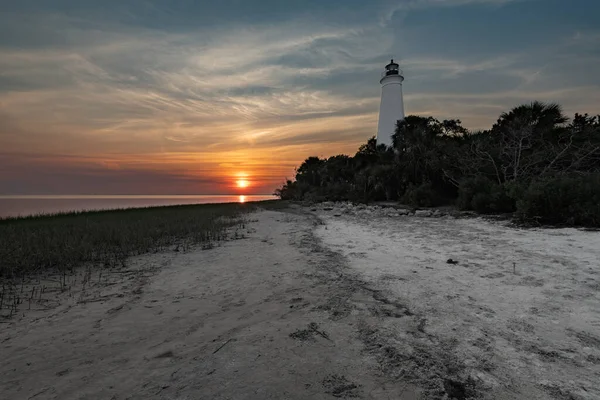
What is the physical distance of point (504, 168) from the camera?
1919 centimetres

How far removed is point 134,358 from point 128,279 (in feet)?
10.7

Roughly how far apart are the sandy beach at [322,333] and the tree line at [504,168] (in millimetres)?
5600

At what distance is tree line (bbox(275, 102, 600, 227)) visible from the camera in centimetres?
1102

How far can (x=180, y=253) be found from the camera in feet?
26.8

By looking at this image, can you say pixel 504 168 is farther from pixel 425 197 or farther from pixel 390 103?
pixel 390 103

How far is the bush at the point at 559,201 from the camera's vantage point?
1039cm

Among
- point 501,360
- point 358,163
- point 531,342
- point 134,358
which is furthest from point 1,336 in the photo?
point 358,163

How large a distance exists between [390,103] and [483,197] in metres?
32.6

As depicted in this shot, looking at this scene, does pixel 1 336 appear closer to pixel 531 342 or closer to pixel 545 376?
pixel 545 376

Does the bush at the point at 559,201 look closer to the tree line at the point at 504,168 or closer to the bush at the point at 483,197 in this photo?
the tree line at the point at 504,168

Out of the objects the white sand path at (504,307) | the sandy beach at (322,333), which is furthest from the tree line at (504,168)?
the sandy beach at (322,333)

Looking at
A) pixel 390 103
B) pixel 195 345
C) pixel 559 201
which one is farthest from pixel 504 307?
pixel 390 103

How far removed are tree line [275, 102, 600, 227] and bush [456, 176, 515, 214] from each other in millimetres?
41

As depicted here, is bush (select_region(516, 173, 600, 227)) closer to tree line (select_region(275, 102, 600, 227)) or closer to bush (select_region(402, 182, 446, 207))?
tree line (select_region(275, 102, 600, 227))
